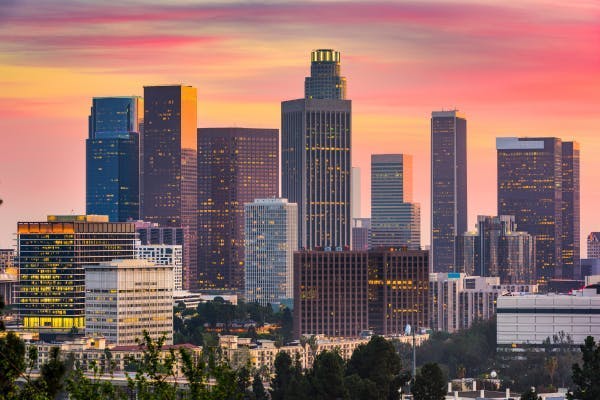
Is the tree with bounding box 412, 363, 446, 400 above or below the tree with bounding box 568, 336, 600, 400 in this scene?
below

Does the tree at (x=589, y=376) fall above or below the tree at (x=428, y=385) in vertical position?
above

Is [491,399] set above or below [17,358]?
below

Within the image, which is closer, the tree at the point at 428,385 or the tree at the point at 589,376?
the tree at the point at 589,376

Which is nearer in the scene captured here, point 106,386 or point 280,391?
point 106,386

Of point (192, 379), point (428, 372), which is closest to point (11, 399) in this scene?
point (192, 379)

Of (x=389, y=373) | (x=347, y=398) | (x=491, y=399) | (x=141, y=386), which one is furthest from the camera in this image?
(x=491, y=399)

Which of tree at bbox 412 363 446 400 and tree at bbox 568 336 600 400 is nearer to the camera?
tree at bbox 568 336 600 400

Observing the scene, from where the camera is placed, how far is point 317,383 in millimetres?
136000

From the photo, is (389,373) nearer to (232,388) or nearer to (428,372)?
(428,372)

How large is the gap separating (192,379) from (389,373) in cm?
7339

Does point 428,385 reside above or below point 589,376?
below

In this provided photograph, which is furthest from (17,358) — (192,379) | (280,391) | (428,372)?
(280,391)

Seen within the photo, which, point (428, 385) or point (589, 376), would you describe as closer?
point (589, 376)

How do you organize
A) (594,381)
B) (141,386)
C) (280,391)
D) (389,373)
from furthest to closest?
(280,391), (389,373), (594,381), (141,386)
